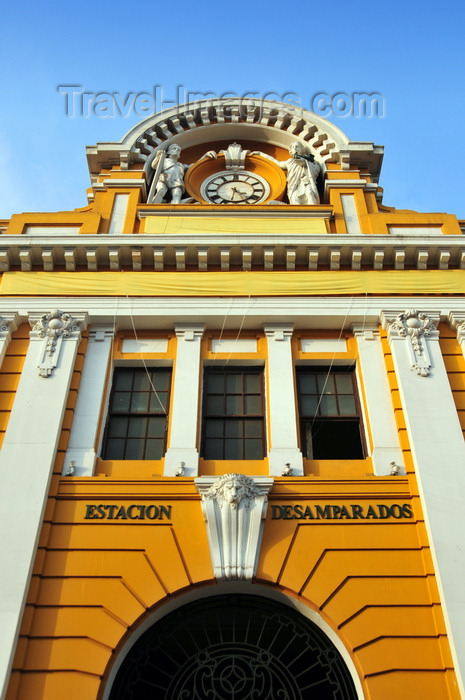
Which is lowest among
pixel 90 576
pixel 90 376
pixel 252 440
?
pixel 90 576

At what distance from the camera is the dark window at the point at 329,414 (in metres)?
12.2

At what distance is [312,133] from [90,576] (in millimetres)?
13907

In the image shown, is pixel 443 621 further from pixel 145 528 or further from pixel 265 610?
pixel 145 528

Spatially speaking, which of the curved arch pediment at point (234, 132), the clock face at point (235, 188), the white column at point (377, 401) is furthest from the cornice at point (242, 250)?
the curved arch pediment at point (234, 132)

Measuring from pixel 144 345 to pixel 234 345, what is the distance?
74.8 inches

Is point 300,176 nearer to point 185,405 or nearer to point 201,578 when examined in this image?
point 185,405

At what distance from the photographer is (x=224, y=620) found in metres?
10.3

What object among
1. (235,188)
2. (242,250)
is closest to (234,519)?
(242,250)

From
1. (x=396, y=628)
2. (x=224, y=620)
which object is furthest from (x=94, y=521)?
(x=396, y=628)

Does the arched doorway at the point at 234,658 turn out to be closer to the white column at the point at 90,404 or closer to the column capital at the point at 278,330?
the white column at the point at 90,404

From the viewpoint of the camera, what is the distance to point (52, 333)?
42.9ft

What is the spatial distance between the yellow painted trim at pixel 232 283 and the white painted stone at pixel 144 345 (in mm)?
1009

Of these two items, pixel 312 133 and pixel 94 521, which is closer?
pixel 94 521

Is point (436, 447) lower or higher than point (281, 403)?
lower
